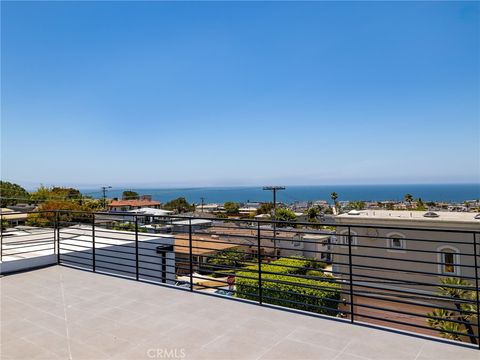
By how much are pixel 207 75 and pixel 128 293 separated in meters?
9.42

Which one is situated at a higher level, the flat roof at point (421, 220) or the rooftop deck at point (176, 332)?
the rooftop deck at point (176, 332)

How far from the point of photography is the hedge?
2.84m

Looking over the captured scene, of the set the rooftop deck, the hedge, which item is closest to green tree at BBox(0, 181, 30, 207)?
the hedge

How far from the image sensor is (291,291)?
5609mm

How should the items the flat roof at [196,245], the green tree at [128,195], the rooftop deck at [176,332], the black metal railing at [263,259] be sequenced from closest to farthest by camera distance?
the rooftop deck at [176,332], the black metal railing at [263,259], the flat roof at [196,245], the green tree at [128,195]

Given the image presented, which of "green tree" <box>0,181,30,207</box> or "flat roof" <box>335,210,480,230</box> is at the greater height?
"green tree" <box>0,181,30,207</box>

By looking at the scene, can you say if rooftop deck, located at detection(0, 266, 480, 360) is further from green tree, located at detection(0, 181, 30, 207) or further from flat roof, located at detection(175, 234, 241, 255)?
green tree, located at detection(0, 181, 30, 207)

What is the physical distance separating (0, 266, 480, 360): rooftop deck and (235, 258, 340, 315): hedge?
0.71 ft

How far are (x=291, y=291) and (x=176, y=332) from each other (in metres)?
3.35

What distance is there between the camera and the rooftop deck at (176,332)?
2.30 meters

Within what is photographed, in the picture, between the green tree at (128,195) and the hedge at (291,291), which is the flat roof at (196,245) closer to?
the hedge at (291,291)

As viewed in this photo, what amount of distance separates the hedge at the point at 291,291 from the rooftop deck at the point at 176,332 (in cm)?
22

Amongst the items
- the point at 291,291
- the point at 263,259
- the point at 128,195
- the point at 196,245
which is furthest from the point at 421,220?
the point at 128,195

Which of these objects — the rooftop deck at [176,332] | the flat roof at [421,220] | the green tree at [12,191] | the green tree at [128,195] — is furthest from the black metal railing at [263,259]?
the green tree at [128,195]
